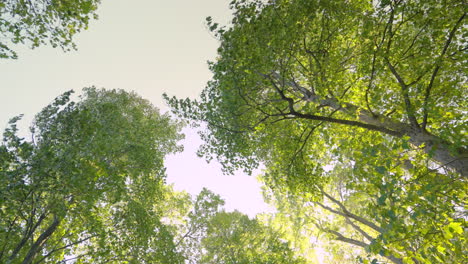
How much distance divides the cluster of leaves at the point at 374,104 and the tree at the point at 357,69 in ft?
0.11

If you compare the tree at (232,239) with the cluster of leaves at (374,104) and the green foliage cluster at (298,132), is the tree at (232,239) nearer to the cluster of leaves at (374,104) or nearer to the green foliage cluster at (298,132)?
the green foliage cluster at (298,132)

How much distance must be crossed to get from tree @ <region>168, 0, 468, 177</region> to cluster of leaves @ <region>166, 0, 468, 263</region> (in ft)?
0.11

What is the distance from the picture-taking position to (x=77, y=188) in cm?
624

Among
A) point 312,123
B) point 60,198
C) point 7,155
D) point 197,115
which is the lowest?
point 60,198

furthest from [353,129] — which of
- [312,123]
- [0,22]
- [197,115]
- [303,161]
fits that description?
[0,22]

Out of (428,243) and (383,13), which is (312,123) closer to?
(383,13)

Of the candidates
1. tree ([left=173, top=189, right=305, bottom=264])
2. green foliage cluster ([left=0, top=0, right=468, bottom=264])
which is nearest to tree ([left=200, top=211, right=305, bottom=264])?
tree ([left=173, top=189, right=305, bottom=264])

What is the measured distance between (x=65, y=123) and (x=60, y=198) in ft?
7.39

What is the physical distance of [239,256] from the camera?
15.3 metres

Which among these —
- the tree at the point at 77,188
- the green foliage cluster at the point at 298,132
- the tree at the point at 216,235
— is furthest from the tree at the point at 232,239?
the tree at the point at 77,188

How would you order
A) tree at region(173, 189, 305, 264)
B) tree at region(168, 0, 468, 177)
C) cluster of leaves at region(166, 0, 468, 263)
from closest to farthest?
cluster of leaves at region(166, 0, 468, 263) < tree at region(168, 0, 468, 177) < tree at region(173, 189, 305, 264)

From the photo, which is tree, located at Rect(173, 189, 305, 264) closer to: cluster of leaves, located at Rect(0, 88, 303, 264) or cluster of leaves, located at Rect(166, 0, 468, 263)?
cluster of leaves, located at Rect(0, 88, 303, 264)

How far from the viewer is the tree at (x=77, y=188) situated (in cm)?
596

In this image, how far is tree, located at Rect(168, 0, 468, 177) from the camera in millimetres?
5457
